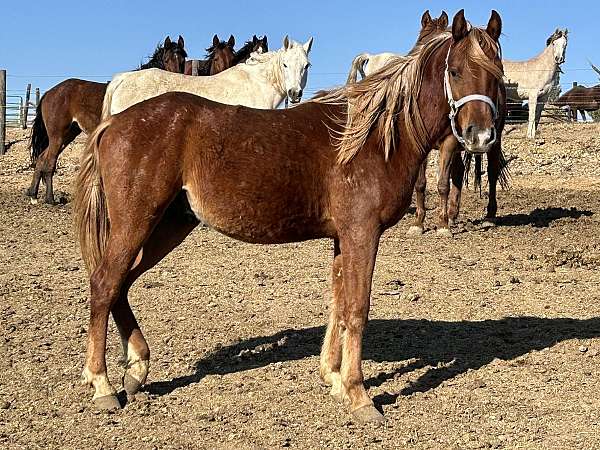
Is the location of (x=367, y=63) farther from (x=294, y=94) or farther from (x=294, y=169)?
(x=294, y=169)

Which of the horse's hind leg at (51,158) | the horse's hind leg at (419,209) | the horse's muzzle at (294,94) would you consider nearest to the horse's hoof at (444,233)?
the horse's hind leg at (419,209)

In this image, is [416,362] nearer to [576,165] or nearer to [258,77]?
[258,77]

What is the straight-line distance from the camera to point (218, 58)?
15500mm

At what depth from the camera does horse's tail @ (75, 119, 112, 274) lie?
185 inches

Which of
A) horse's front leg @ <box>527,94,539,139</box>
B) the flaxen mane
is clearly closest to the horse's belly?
the flaxen mane

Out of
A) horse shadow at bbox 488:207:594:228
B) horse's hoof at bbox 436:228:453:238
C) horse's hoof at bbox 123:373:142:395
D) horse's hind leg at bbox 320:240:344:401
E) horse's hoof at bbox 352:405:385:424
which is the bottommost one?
horse's hoof at bbox 352:405:385:424

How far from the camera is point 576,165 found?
1555cm

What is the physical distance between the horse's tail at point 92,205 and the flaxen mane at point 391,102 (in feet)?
4.36

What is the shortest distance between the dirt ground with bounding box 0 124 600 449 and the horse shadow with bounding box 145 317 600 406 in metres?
0.02

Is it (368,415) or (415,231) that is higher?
(415,231)

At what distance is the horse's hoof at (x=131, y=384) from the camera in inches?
189

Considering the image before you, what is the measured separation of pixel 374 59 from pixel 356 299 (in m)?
7.85

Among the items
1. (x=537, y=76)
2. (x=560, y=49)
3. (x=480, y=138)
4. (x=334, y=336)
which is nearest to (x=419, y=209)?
(x=334, y=336)

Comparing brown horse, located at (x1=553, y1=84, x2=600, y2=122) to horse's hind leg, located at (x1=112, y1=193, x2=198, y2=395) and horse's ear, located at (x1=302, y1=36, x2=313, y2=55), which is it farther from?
horse's hind leg, located at (x1=112, y1=193, x2=198, y2=395)
